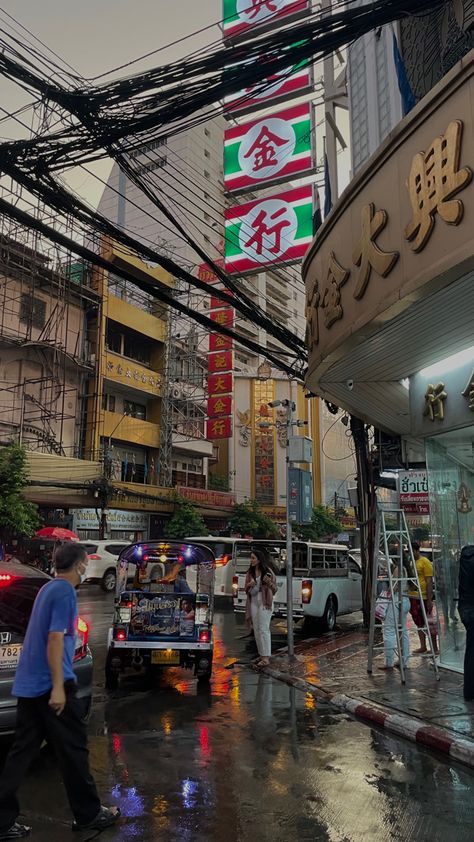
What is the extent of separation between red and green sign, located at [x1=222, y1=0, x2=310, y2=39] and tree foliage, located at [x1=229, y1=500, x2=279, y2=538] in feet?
99.5

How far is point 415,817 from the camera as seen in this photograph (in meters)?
4.02

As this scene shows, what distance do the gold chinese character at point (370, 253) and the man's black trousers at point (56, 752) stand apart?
5.08 m

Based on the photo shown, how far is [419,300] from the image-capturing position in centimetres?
614

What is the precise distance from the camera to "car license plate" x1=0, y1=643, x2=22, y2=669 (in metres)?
4.51

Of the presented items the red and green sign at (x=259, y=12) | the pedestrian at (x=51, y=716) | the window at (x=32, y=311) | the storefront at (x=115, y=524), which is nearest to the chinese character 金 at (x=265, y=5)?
the red and green sign at (x=259, y=12)

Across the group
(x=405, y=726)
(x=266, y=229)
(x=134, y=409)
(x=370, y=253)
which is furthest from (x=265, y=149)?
(x=134, y=409)

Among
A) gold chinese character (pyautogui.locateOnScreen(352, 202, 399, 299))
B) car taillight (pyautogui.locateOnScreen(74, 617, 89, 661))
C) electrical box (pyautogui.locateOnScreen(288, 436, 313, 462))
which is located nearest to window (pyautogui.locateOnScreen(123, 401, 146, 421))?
electrical box (pyautogui.locateOnScreen(288, 436, 313, 462))

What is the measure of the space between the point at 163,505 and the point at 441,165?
30300mm

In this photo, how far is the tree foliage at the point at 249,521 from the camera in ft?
133

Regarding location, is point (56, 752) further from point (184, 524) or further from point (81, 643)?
point (184, 524)

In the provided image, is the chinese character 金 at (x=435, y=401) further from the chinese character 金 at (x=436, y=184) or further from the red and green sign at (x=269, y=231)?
the red and green sign at (x=269, y=231)

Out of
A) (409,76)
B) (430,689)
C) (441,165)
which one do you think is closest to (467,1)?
(409,76)

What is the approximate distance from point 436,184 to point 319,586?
9.12 metres

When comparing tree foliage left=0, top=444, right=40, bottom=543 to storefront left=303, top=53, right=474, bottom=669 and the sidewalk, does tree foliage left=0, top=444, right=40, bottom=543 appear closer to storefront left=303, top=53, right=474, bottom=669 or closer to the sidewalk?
the sidewalk
